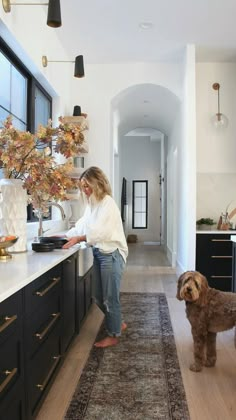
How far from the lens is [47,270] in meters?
1.93

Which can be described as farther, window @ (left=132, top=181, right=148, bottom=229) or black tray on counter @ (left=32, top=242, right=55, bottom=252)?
window @ (left=132, top=181, right=148, bottom=229)

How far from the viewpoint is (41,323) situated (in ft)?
6.15

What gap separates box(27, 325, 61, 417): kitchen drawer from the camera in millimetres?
1713

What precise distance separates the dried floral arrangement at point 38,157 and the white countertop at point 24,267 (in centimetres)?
38

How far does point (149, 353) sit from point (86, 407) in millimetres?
859

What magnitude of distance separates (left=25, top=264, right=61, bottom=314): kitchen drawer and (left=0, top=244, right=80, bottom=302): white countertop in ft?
0.14

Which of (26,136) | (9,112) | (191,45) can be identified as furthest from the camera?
(191,45)

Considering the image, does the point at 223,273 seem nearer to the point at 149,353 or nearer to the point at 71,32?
the point at 149,353

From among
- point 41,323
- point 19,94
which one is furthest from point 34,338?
point 19,94

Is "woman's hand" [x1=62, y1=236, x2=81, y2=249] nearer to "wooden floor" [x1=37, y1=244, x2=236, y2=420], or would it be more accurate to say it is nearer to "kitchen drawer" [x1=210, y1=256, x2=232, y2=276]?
"wooden floor" [x1=37, y1=244, x2=236, y2=420]

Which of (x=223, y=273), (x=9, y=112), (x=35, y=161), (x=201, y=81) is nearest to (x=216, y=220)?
(x=223, y=273)

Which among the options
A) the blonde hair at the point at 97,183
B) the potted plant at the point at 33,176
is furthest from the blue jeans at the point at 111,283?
the potted plant at the point at 33,176

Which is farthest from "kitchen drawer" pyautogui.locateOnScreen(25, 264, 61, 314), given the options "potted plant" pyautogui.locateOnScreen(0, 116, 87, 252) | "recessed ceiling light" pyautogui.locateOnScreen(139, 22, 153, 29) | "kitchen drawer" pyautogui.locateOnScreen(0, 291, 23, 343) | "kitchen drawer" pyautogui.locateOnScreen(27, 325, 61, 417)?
"recessed ceiling light" pyautogui.locateOnScreen(139, 22, 153, 29)

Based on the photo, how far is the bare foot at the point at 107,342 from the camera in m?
2.92
